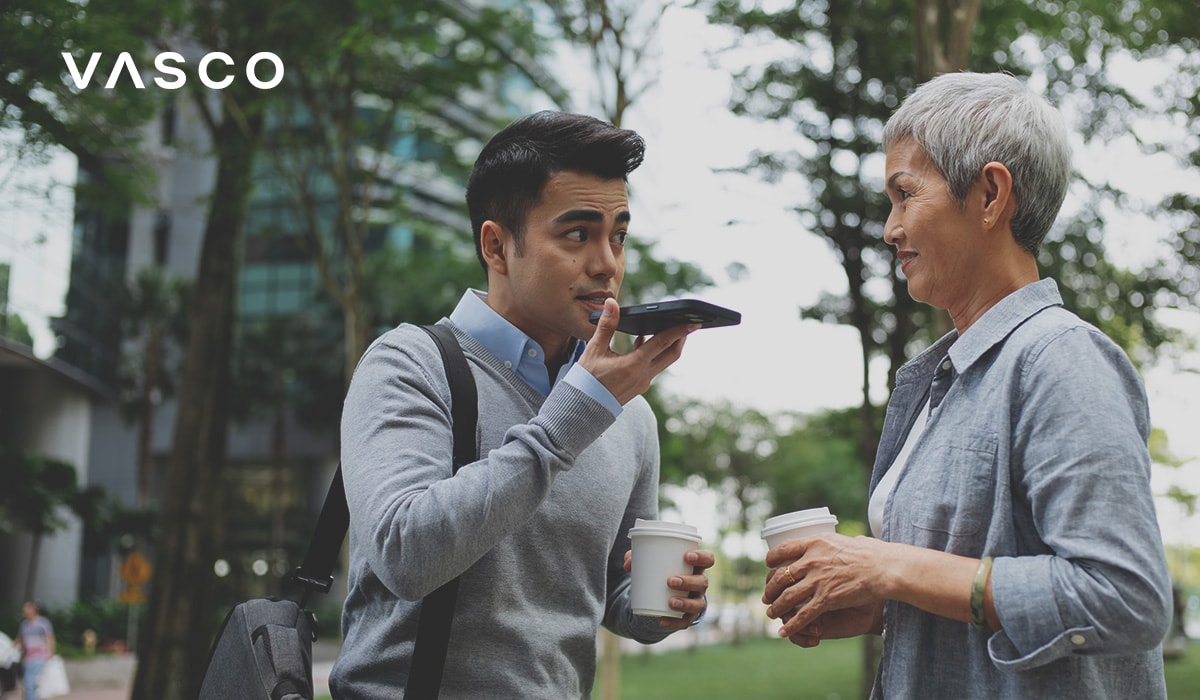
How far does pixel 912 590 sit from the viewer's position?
1956 millimetres

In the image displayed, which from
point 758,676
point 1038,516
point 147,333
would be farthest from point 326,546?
point 147,333

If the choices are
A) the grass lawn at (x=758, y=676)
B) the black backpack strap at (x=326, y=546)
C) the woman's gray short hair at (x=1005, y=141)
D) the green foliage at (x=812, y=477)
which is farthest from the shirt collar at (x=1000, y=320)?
the green foliage at (x=812, y=477)

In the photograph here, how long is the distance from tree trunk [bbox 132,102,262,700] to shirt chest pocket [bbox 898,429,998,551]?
10.1 metres

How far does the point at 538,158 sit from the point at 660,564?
903mm

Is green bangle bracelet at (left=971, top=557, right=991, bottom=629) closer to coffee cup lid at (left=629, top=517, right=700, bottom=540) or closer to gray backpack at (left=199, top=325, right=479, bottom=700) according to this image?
coffee cup lid at (left=629, top=517, right=700, bottom=540)

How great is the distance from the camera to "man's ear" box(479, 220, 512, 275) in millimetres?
2617

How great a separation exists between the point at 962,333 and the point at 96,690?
24850 mm

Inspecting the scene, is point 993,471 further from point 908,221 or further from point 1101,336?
point 908,221

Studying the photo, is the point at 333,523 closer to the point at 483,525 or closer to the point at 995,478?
the point at 483,525

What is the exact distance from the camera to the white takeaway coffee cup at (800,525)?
85.2 inches

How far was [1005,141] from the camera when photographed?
6.95 ft

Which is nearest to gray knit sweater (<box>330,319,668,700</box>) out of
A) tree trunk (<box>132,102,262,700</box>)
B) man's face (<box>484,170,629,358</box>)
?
man's face (<box>484,170,629,358</box>)

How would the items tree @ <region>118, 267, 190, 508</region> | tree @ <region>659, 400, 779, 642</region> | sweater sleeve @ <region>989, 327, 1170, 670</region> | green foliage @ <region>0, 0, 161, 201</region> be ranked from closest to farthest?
sweater sleeve @ <region>989, 327, 1170, 670</region> → green foliage @ <region>0, 0, 161, 201</region> → tree @ <region>659, 400, 779, 642</region> → tree @ <region>118, 267, 190, 508</region>

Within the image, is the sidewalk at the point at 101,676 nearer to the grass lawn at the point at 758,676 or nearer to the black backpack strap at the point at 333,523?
the grass lawn at the point at 758,676
